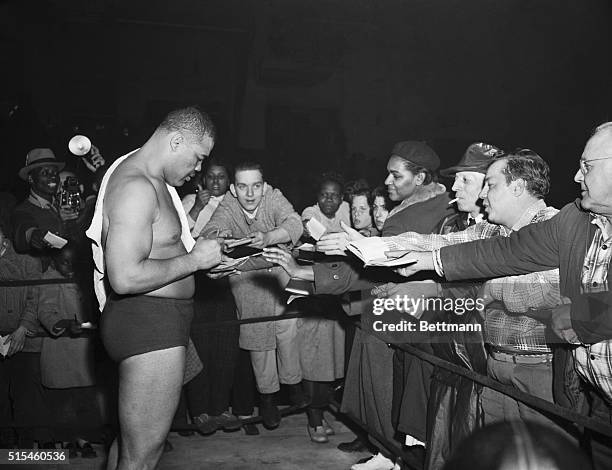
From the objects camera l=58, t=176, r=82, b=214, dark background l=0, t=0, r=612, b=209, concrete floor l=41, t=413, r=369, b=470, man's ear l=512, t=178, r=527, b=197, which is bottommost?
concrete floor l=41, t=413, r=369, b=470

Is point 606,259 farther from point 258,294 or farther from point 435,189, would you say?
point 258,294

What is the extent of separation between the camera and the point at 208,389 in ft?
17.1

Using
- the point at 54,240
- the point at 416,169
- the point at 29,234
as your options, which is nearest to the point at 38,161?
the point at 29,234

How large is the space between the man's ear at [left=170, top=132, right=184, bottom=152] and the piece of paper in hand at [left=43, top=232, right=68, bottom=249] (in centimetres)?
217

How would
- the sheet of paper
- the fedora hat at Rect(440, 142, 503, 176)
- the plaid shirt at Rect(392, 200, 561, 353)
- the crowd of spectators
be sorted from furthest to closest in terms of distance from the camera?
the fedora hat at Rect(440, 142, 503, 176), the sheet of paper, the plaid shirt at Rect(392, 200, 561, 353), the crowd of spectators

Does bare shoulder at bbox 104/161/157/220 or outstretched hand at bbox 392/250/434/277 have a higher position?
bare shoulder at bbox 104/161/157/220

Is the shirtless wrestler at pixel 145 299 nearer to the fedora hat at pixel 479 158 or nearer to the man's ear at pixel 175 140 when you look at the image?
the man's ear at pixel 175 140

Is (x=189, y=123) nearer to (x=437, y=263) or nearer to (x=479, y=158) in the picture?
(x=437, y=263)

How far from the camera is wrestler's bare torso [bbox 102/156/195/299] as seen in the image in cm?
293

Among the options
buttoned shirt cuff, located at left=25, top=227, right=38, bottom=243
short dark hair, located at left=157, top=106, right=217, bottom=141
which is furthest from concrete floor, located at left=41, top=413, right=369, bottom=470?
short dark hair, located at left=157, top=106, right=217, bottom=141

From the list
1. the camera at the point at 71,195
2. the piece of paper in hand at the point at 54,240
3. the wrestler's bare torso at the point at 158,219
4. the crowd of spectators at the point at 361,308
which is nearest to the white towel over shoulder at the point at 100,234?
the wrestler's bare torso at the point at 158,219

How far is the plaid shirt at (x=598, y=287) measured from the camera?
2.40 meters

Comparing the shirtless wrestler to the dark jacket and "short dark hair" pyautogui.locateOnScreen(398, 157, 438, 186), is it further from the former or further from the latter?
"short dark hair" pyautogui.locateOnScreen(398, 157, 438, 186)

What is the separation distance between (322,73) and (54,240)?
7.77 m
